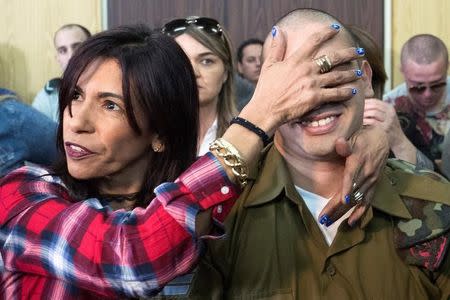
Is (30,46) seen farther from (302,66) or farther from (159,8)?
(302,66)

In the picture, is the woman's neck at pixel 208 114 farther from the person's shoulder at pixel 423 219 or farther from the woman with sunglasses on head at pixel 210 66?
the person's shoulder at pixel 423 219

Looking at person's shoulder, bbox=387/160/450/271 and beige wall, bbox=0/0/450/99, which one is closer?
person's shoulder, bbox=387/160/450/271

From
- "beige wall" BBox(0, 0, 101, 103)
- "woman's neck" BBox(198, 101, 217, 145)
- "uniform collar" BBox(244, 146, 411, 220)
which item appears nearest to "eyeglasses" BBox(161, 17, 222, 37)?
"woman's neck" BBox(198, 101, 217, 145)

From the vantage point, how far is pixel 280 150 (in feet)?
5.22

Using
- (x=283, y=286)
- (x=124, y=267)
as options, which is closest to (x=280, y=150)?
(x=283, y=286)

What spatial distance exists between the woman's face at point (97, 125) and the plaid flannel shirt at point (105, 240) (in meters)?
0.10

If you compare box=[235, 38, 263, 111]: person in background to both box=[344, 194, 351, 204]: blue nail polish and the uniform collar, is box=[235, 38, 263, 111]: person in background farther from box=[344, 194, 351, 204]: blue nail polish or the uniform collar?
box=[344, 194, 351, 204]: blue nail polish

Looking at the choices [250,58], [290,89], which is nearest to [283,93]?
[290,89]

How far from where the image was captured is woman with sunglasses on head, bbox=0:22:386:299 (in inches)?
42.9

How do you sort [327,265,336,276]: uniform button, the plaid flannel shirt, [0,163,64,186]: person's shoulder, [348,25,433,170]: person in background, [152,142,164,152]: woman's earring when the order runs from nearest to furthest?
the plaid flannel shirt
[0,163,64,186]: person's shoulder
[152,142,164,152]: woman's earring
[327,265,336,276]: uniform button
[348,25,433,170]: person in background

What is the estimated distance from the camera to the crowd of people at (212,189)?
1102mm

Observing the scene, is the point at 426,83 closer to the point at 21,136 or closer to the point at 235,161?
the point at 21,136

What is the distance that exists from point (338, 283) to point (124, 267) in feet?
1.67

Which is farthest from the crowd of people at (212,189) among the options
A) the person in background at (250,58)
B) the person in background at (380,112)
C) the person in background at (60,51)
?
the person in background at (250,58)
